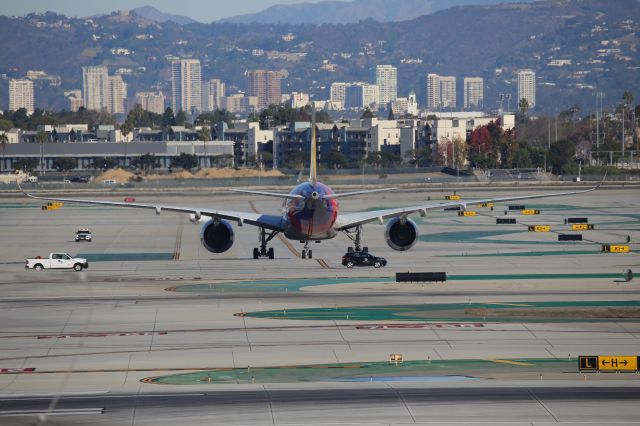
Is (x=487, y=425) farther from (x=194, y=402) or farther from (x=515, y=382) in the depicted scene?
(x=194, y=402)

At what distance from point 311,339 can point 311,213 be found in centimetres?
2180

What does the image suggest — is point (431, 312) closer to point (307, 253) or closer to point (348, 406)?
point (348, 406)

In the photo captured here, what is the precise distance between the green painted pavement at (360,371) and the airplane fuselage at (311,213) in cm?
2651

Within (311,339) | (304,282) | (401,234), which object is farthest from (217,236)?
(311,339)

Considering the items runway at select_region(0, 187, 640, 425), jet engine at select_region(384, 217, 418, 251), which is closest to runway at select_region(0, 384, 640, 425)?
runway at select_region(0, 187, 640, 425)

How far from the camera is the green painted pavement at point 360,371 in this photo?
44000mm

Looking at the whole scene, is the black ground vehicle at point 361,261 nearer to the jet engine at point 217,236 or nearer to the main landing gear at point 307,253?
the main landing gear at point 307,253

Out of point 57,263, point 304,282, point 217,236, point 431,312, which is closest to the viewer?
point 431,312

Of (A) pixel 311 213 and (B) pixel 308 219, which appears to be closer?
(A) pixel 311 213

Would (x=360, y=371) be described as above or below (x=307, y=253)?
below

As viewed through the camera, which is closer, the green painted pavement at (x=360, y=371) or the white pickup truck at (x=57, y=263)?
the green painted pavement at (x=360, y=371)

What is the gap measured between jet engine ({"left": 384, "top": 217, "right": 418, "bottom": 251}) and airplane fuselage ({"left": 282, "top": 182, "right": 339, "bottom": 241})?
361 centimetres

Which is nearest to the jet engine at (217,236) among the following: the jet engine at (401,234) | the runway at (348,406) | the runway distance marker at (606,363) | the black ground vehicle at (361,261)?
the black ground vehicle at (361,261)

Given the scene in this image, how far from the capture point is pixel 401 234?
7506 cm
